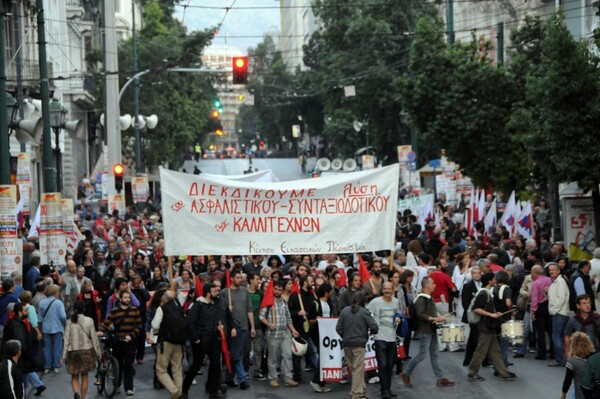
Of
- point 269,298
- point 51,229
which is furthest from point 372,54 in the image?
point 269,298

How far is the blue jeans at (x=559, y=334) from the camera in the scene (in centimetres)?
1806

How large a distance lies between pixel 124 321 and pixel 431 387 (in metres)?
3.93

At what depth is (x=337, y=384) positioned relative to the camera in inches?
688

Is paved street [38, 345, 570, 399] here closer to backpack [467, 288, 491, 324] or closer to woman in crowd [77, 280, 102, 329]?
backpack [467, 288, 491, 324]

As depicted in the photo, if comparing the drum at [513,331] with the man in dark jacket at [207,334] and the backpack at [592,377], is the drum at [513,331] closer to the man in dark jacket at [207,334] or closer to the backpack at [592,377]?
the man in dark jacket at [207,334]

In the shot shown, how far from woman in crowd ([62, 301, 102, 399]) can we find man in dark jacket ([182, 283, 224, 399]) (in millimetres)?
1184

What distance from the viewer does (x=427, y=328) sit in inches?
656

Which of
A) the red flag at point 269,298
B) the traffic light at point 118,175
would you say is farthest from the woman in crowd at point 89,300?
the traffic light at point 118,175

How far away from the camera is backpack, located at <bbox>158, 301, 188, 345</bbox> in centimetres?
1594

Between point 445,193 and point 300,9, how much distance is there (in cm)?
12767

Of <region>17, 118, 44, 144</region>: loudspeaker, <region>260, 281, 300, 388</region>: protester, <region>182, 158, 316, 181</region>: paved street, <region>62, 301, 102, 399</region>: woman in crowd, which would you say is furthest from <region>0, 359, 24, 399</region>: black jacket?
<region>182, 158, 316, 181</region>: paved street

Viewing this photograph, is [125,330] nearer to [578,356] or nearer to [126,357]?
[126,357]

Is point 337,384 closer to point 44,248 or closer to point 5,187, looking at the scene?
point 5,187

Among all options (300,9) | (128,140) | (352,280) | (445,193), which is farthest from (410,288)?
(300,9)
